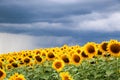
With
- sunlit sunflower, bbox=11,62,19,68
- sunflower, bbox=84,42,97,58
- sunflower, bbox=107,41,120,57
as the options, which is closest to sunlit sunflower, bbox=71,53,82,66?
sunflower, bbox=84,42,97,58

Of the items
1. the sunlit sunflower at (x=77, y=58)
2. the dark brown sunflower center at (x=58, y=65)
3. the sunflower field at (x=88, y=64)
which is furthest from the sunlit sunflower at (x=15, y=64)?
the sunlit sunflower at (x=77, y=58)

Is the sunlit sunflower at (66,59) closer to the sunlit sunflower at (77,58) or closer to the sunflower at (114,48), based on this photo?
→ the sunlit sunflower at (77,58)

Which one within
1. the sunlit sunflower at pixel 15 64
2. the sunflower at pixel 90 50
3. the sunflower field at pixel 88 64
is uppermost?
the sunlit sunflower at pixel 15 64

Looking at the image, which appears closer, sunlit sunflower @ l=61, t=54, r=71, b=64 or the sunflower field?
the sunflower field

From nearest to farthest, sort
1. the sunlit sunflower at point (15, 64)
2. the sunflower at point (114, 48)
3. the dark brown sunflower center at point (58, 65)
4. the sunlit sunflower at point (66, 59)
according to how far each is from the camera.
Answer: the sunflower at point (114, 48) → the dark brown sunflower center at point (58, 65) → the sunlit sunflower at point (66, 59) → the sunlit sunflower at point (15, 64)

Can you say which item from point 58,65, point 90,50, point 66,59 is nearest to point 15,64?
point 66,59

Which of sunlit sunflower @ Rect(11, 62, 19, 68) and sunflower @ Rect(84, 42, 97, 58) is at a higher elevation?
sunlit sunflower @ Rect(11, 62, 19, 68)

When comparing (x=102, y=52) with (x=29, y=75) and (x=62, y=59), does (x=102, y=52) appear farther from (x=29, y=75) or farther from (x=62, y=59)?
(x=29, y=75)

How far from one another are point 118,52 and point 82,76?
159 cm

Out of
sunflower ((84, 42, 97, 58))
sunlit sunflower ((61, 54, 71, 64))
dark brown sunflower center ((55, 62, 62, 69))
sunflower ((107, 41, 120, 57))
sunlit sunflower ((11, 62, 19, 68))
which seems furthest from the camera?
sunlit sunflower ((11, 62, 19, 68))

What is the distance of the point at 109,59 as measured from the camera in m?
10.1

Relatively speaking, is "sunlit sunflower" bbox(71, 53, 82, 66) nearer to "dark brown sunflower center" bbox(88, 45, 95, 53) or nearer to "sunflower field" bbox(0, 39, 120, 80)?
"sunflower field" bbox(0, 39, 120, 80)


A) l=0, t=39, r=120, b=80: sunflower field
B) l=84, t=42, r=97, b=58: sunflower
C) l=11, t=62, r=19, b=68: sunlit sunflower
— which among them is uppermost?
l=11, t=62, r=19, b=68: sunlit sunflower

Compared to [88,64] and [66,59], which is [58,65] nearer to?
[66,59]
